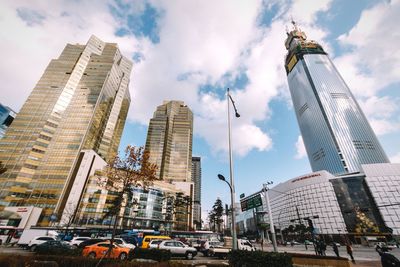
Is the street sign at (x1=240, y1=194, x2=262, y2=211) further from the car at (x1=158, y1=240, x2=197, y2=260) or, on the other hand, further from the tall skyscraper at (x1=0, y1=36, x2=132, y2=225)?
the tall skyscraper at (x1=0, y1=36, x2=132, y2=225)

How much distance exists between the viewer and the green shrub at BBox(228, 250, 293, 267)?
855 cm

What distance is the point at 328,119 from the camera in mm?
130750

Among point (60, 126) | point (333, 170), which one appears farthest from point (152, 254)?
point (333, 170)

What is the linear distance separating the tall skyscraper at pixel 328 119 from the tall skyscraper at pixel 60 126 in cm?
15033

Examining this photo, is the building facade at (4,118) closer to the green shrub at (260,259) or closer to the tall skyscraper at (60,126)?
the tall skyscraper at (60,126)

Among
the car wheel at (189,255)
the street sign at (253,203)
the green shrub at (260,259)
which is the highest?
the street sign at (253,203)

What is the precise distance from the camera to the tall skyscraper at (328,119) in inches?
4633

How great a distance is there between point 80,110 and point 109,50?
207ft

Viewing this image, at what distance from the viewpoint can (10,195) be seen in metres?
74.3

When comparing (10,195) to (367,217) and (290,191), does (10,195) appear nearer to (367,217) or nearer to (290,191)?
(290,191)

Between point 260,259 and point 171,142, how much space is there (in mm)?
146420

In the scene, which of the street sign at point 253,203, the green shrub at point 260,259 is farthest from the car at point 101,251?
the street sign at point 253,203

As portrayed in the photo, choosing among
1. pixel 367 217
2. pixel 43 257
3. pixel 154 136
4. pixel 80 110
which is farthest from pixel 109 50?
pixel 367 217

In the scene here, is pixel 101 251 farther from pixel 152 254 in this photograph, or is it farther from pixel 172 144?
pixel 172 144
